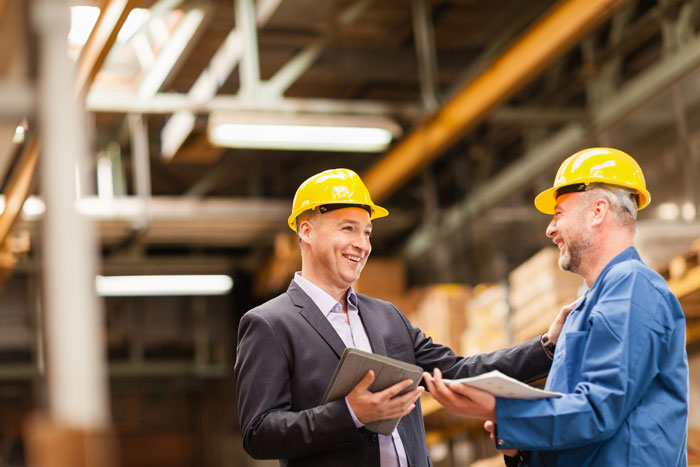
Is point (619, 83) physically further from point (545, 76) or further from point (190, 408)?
point (190, 408)

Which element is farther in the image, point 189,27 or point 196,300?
point 196,300

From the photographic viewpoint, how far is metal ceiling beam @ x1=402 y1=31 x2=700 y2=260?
34.9 ft

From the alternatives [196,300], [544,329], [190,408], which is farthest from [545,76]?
[190,408]

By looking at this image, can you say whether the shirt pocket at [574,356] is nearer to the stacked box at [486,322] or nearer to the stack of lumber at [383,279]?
the stacked box at [486,322]

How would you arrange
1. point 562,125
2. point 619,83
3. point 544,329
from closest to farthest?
point 544,329 < point 619,83 < point 562,125

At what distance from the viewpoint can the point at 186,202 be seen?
14.5 m

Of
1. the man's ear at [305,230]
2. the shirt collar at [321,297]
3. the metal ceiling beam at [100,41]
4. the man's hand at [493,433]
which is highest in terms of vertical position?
the metal ceiling beam at [100,41]

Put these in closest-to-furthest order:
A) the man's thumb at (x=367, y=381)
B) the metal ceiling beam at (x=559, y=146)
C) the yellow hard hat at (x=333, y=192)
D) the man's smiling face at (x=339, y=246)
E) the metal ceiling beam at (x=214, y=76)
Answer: the man's thumb at (x=367, y=381) < the man's smiling face at (x=339, y=246) < the yellow hard hat at (x=333, y=192) < the metal ceiling beam at (x=559, y=146) < the metal ceiling beam at (x=214, y=76)

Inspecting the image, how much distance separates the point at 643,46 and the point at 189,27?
16.5 feet

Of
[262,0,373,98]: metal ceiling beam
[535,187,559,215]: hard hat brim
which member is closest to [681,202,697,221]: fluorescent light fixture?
[262,0,373,98]: metal ceiling beam

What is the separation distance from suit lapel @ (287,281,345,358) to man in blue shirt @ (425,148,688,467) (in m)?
0.50

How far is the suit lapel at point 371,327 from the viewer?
436cm

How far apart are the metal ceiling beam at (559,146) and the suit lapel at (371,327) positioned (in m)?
6.75

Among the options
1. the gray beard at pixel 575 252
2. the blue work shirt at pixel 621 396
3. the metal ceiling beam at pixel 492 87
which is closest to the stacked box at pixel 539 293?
the metal ceiling beam at pixel 492 87
